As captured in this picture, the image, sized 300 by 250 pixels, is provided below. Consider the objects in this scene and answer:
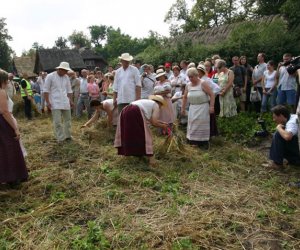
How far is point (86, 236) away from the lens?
3.68m

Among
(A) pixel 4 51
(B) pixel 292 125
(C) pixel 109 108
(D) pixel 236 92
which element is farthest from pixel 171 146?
(A) pixel 4 51

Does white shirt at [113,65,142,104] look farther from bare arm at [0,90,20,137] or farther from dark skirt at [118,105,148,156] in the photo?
bare arm at [0,90,20,137]

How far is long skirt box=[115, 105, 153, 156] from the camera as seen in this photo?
5867 millimetres

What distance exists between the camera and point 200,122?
7.00m

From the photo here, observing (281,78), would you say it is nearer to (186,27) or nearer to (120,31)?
(186,27)

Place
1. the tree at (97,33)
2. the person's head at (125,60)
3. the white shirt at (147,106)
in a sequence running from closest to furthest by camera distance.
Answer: the white shirt at (147,106) → the person's head at (125,60) → the tree at (97,33)

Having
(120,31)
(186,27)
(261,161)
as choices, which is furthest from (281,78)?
(120,31)

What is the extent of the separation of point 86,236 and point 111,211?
641mm

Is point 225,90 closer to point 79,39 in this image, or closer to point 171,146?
point 171,146

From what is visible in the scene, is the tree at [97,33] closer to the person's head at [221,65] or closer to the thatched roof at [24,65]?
the thatched roof at [24,65]

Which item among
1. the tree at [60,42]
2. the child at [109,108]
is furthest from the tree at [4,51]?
the child at [109,108]

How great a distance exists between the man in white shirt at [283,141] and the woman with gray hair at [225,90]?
2.81m

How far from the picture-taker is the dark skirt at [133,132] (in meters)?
5.86

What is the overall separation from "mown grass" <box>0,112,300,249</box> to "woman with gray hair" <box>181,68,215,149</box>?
1.43 ft
